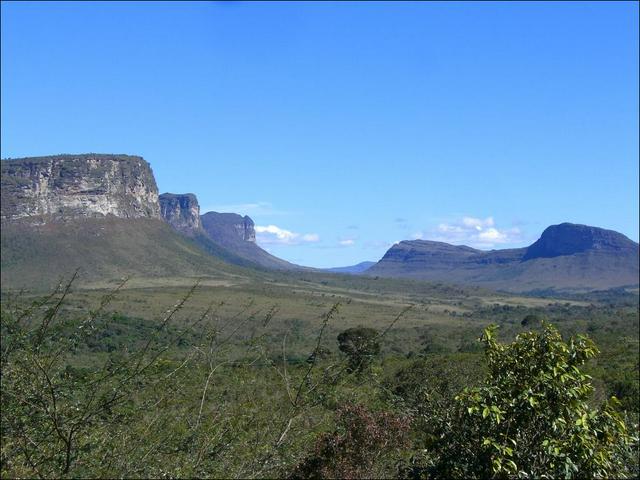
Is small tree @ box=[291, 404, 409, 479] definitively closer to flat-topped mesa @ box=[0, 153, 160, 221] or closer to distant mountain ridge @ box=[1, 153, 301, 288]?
distant mountain ridge @ box=[1, 153, 301, 288]

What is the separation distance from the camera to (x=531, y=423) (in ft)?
24.3

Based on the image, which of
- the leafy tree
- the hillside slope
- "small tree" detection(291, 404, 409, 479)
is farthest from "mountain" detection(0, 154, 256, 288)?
the leafy tree

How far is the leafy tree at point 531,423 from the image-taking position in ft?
23.2

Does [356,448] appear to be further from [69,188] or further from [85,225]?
[69,188]

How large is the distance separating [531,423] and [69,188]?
136 m

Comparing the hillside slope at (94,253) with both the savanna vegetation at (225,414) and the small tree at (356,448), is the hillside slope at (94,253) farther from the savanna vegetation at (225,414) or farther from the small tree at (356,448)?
the savanna vegetation at (225,414)

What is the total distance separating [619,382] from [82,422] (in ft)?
84.4

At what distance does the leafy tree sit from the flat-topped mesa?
129m

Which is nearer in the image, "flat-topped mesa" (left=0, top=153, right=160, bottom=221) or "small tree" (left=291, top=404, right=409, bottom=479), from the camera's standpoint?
"small tree" (left=291, top=404, right=409, bottom=479)

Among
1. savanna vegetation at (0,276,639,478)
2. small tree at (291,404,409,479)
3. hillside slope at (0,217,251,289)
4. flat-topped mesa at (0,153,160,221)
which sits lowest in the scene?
small tree at (291,404,409,479)

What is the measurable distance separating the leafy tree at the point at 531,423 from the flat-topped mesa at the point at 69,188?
422 ft

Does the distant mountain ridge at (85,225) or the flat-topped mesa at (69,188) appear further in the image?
the flat-topped mesa at (69,188)

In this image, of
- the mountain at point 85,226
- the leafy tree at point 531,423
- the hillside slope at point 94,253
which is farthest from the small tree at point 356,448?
the mountain at point 85,226

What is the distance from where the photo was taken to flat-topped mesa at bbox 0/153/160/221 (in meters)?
126
